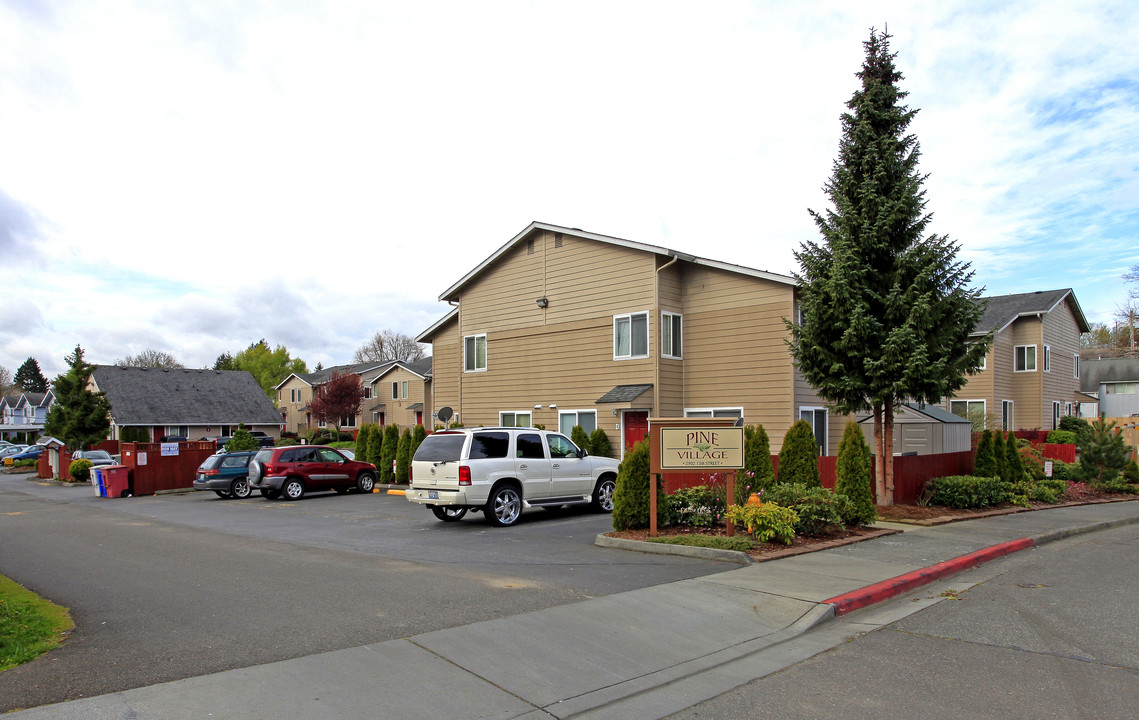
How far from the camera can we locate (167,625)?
7.23 metres

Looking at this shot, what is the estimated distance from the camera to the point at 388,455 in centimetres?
2605

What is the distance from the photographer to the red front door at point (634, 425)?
2208cm

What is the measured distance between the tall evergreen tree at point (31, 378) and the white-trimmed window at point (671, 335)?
151101 mm

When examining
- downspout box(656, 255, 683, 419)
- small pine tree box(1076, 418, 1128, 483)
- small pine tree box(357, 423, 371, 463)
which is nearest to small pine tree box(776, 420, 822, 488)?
downspout box(656, 255, 683, 419)

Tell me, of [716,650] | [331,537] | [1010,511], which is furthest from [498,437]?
[1010,511]

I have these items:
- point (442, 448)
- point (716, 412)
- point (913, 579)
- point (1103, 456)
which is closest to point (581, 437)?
point (716, 412)

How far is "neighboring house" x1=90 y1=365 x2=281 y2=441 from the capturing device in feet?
180

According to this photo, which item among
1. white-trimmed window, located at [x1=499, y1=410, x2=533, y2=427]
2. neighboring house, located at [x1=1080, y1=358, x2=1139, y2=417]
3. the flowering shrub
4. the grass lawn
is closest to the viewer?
the grass lawn

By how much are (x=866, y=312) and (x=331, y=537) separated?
10854mm

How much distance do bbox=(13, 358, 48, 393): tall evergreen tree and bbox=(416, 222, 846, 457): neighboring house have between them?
5698 inches

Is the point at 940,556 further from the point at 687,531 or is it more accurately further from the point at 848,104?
the point at 848,104

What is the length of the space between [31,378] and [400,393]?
382 feet

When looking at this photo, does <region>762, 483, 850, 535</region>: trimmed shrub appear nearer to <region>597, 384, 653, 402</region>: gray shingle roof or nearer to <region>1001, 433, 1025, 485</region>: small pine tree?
<region>1001, 433, 1025, 485</region>: small pine tree

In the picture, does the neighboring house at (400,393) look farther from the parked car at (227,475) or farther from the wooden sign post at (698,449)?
the wooden sign post at (698,449)
